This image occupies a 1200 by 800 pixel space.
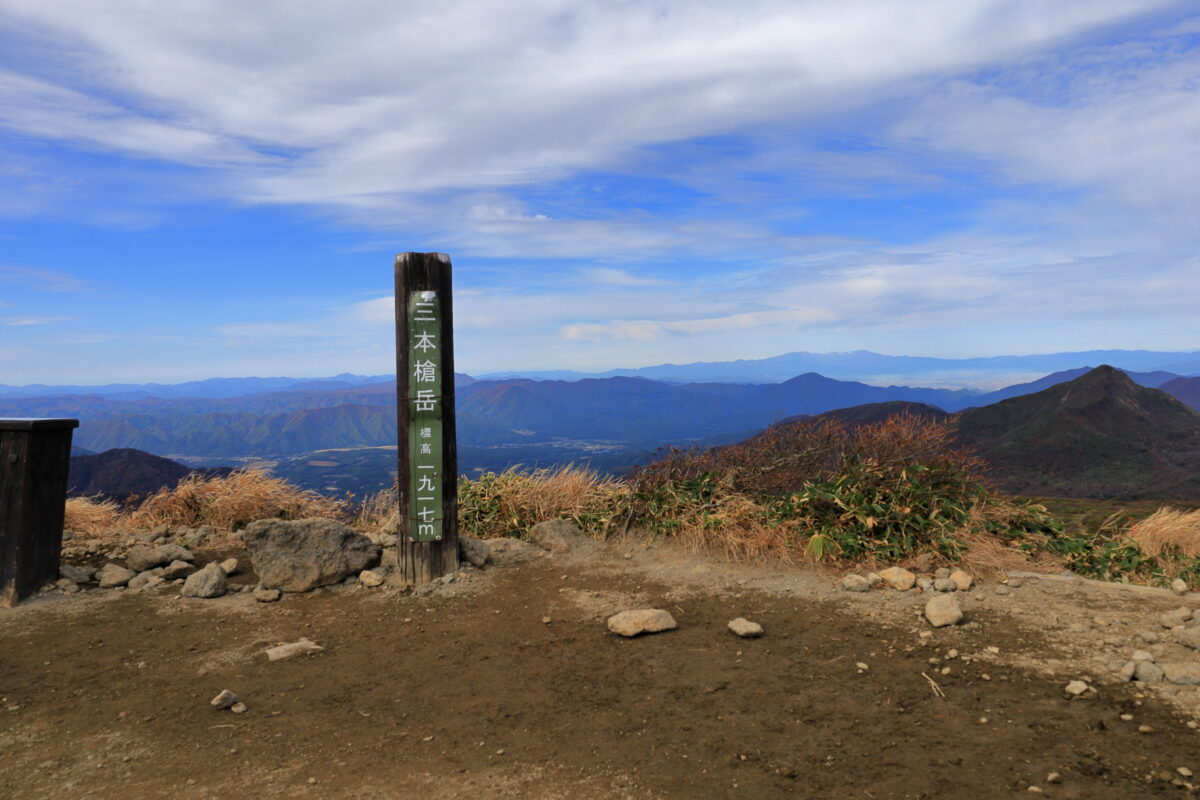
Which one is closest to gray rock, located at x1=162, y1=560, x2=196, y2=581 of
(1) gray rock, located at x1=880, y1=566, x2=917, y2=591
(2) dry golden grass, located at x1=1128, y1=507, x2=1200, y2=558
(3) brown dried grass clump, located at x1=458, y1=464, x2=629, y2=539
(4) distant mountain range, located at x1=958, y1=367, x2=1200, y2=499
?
(3) brown dried grass clump, located at x1=458, y1=464, x2=629, y2=539

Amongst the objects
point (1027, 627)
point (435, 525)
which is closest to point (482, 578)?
point (435, 525)

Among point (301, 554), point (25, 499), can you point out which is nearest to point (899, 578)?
point (301, 554)

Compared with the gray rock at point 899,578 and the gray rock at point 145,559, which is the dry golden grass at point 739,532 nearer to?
the gray rock at point 899,578

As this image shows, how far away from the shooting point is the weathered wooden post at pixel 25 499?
6.50m

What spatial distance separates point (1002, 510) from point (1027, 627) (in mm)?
2885

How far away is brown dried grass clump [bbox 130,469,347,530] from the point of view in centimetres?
981

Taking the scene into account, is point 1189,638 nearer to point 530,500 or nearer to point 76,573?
point 530,500

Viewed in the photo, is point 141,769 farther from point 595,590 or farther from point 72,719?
point 595,590

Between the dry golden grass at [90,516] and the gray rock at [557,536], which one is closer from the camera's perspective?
the gray rock at [557,536]

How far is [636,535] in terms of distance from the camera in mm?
8133

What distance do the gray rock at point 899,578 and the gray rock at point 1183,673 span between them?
6.18 feet

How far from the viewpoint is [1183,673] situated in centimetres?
427

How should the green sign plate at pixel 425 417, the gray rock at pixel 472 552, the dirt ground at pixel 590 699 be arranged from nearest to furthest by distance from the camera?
the dirt ground at pixel 590 699
the green sign plate at pixel 425 417
the gray rock at pixel 472 552

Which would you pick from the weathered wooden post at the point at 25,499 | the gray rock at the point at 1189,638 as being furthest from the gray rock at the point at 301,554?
the gray rock at the point at 1189,638
